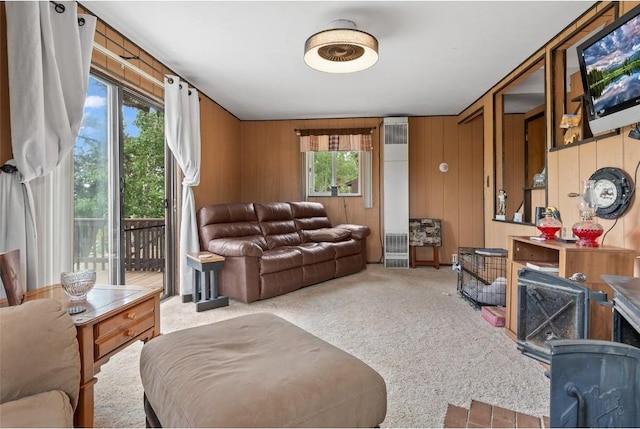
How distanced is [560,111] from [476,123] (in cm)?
254

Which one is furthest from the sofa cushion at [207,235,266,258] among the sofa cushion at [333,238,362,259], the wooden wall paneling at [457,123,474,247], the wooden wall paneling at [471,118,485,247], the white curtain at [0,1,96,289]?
the wooden wall paneling at [471,118,485,247]

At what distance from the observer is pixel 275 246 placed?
422 cm

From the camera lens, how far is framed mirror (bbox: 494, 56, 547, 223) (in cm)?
379

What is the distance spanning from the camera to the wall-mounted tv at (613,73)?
1.75 meters

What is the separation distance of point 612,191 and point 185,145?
3.61m

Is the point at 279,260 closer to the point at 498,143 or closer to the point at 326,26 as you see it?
the point at 326,26

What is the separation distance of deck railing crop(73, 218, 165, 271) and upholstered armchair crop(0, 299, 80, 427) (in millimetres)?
1533

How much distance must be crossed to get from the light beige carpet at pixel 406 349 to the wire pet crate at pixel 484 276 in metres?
0.14

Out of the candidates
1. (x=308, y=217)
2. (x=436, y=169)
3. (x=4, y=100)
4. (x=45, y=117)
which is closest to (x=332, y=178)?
(x=308, y=217)

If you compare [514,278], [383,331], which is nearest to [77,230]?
[383,331]

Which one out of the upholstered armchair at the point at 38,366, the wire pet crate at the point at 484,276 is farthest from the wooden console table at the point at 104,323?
the wire pet crate at the point at 484,276

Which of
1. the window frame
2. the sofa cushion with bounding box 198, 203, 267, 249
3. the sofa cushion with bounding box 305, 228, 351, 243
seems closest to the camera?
the sofa cushion with bounding box 198, 203, 267, 249

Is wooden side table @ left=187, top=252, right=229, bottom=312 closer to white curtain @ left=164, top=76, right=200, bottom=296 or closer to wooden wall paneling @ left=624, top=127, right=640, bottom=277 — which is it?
white curtain @ left=164, top=76, right=200, bottom=296

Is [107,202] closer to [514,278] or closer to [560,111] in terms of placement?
[514,278]
